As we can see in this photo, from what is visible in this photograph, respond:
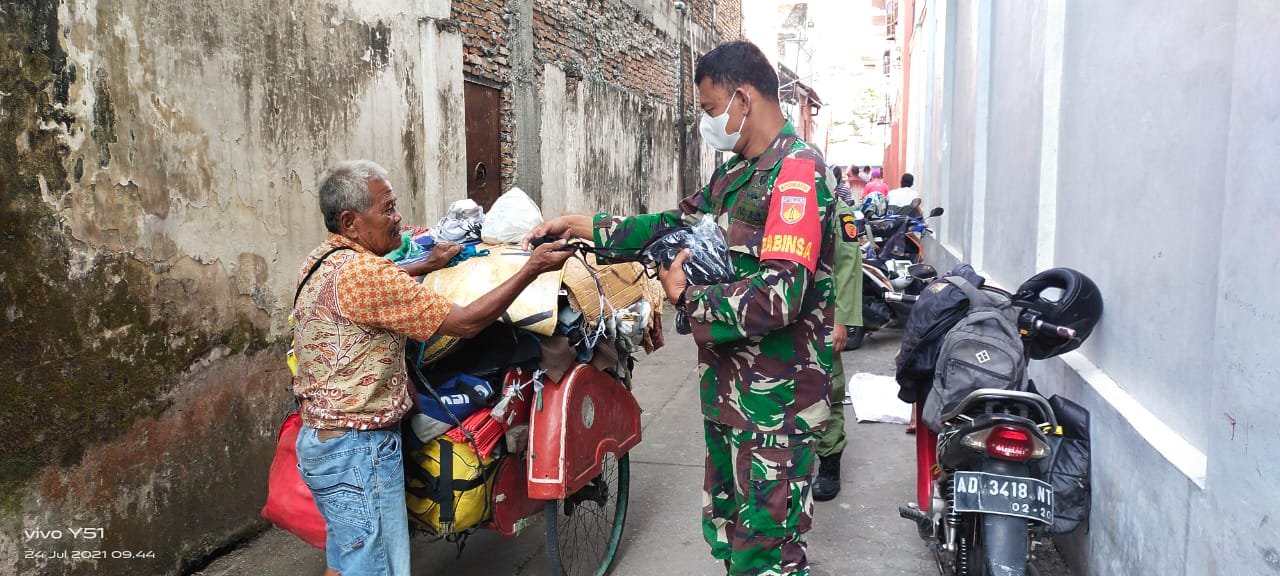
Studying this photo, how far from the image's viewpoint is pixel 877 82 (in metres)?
→ 39.2

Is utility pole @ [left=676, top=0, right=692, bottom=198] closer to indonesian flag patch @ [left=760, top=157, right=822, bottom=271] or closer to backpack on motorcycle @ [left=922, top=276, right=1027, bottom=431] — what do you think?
backpack on motorcycle @ [left=922, top=276, right=1027, bottom=431]

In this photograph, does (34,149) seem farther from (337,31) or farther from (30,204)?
(337,31)

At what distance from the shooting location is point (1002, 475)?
8.97ft

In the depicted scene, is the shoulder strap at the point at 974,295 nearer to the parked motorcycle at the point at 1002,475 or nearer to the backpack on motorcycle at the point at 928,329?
the backpack on motorcycle at the point at 928,329

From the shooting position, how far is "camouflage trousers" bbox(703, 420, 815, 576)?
2.47 meters

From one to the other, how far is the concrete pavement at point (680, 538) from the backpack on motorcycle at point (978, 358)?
97 cm

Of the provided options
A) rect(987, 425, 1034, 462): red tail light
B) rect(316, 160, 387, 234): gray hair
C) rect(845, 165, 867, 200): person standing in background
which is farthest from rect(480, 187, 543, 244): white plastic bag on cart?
rect(845, 165, 867, 200): person standing in background

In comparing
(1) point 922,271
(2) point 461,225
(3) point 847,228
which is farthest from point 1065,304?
(1) point 922,271

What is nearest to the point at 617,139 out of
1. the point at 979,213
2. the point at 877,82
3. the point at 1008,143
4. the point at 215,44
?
the point at 979,213

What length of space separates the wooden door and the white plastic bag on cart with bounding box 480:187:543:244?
355cm

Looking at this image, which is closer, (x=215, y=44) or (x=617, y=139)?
(x=215, y=44)

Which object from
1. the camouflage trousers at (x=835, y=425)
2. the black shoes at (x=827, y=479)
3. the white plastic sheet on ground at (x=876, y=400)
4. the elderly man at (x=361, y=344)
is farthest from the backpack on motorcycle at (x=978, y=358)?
the white plastic sheet on ground at (x=876, y=400)

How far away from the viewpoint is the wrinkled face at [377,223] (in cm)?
245

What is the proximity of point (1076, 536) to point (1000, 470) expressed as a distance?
92cm
